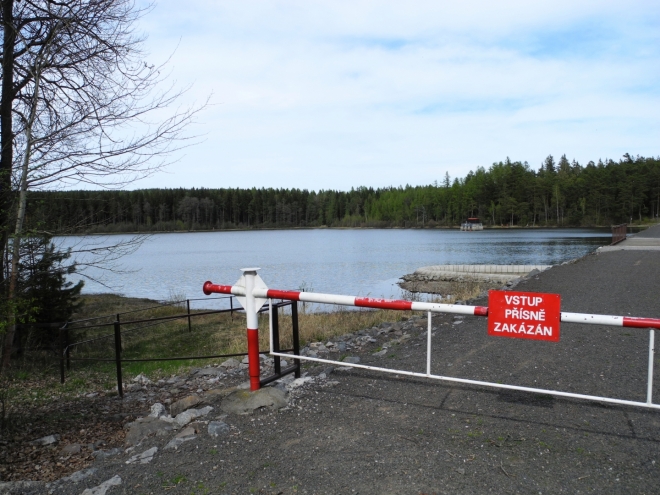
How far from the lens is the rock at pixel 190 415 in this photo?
4934 millimetres

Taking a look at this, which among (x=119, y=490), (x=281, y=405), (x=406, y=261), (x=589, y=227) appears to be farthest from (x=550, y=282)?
(x=589, y=227)

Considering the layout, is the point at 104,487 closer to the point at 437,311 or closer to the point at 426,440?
the point at 426,440

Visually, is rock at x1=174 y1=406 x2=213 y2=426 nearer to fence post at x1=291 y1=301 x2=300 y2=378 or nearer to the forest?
fence post at x1=291 y1=301 x2=300 y2=378

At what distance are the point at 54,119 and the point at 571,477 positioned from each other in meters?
7.13

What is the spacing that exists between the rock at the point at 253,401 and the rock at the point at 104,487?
1.37 metres

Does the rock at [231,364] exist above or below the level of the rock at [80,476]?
below

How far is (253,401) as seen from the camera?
16.6 ft

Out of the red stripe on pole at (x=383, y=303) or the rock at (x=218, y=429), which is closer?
the rock at (x=218, y=429)

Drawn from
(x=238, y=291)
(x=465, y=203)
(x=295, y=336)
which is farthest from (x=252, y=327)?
(x=465, y=203)

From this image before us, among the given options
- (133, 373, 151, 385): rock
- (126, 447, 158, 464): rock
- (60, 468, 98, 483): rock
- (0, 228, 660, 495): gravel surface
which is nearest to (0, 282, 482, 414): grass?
(133, 373, 151, 385): rock

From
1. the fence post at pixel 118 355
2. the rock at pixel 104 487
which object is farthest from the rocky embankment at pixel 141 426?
the fence post at pixel 118 355

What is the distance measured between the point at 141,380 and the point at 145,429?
4327 mm

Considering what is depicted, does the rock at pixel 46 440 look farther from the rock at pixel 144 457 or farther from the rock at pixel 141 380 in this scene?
the rock at pixel 141 380

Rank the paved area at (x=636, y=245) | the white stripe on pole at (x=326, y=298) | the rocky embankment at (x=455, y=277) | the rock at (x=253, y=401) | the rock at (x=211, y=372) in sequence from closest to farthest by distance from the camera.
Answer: the rock at (x=253, y=401) → the white stripe on pole at (x=326, y=298) → the rock at (x=211, y=372) → the paved area at (x=636, y=245) → the rocky embankment at (x=455, y=277)
